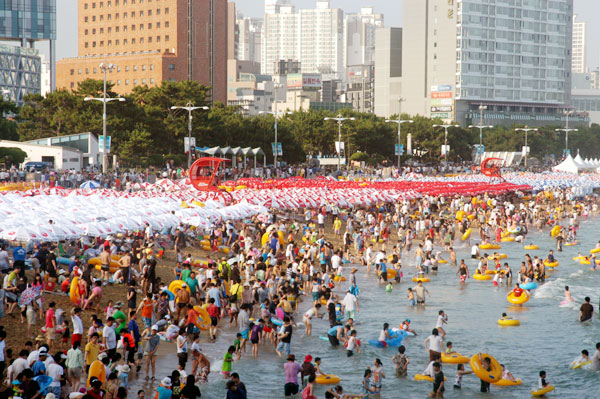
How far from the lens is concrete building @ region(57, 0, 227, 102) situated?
132 m

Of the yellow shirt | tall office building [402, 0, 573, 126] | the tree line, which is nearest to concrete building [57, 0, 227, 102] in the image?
the tree line

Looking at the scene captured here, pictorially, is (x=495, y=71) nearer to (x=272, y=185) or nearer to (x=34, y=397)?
(x=272, y=185)

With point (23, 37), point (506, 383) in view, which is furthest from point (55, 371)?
point (23, 37)

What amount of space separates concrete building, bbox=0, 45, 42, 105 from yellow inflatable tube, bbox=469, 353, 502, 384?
132 m

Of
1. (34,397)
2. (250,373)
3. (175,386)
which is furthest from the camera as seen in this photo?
(250,373)

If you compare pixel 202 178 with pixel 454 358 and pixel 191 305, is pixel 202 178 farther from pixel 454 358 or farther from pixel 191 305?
pixel 454 358

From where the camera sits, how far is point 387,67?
178125mm

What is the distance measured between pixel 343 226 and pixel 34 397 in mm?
35841

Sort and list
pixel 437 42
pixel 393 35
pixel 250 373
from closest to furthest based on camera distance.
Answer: pixel 250 373, pixel 437 42, pixel 393 35

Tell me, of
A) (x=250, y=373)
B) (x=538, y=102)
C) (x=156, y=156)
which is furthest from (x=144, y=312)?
(x=538, y=102)

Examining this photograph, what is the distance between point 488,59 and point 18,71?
89.4 metres

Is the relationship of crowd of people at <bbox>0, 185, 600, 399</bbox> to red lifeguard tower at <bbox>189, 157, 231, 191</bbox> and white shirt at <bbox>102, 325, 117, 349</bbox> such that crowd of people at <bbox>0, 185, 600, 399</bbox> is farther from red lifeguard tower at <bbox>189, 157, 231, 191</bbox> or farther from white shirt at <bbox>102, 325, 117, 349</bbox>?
red lifeguard tower at <bbox>189, 157, 231, 191</bbox>

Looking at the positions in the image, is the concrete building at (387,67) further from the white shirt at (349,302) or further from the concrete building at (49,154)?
the white shirt at (349,302)

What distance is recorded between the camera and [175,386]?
16500 mm
